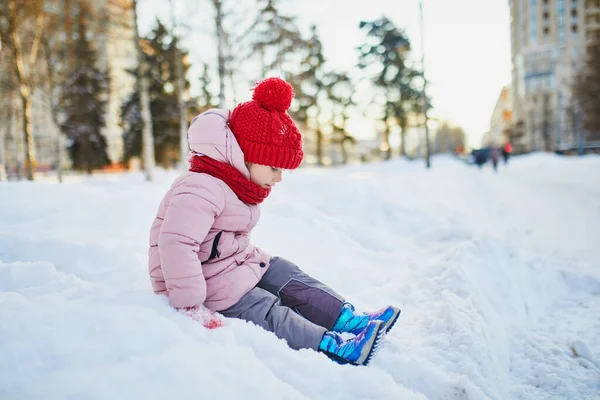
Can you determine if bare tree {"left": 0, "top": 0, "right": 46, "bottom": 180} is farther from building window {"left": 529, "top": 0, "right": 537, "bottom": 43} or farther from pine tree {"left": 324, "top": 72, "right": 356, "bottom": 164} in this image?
building window {"left": 529, "top": 0, "right": 537, "bottom": 43}

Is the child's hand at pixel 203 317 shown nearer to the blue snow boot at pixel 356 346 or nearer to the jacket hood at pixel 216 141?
the blue snow boot at pixel 356 346

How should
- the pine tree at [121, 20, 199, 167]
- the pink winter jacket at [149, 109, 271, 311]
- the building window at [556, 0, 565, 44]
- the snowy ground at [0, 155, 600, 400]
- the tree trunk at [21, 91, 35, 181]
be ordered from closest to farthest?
1. the snowy ground at [0, 155, 600, 400]
2. the pink winter jacket at [149, 109, 271, 311]
3. the tree trunk at [21, 91, 35, 181]
4. the pine tree at [121, 20, 199, 167]
5. the building window at [556, 0, 565, 44]

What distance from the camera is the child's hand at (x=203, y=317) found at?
71.1 inches

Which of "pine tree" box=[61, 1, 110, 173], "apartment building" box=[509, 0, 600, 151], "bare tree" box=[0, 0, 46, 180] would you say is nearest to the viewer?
"bare tree" box=[0, 0, 46, 180]

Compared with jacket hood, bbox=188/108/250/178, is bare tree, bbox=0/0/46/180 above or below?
above

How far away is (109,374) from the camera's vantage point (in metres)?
1.36

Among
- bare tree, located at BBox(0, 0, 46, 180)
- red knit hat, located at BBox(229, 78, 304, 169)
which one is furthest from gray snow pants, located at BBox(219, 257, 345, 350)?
bare tree, located at BBox(0, 0, 46, 180)

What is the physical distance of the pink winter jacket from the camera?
1777 millimetres

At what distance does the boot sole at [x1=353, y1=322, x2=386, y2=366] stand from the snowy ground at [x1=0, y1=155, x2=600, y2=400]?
0.17 ft

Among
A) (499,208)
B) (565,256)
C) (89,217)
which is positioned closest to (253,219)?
(89,217)

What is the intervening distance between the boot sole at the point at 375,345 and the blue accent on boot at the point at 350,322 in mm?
187

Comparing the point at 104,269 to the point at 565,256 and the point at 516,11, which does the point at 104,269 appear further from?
the point at 516,11

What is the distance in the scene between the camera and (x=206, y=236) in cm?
196

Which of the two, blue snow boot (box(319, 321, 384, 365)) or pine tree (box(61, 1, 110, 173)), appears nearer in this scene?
blue snow boot (box(319, 321, 384, 365))
